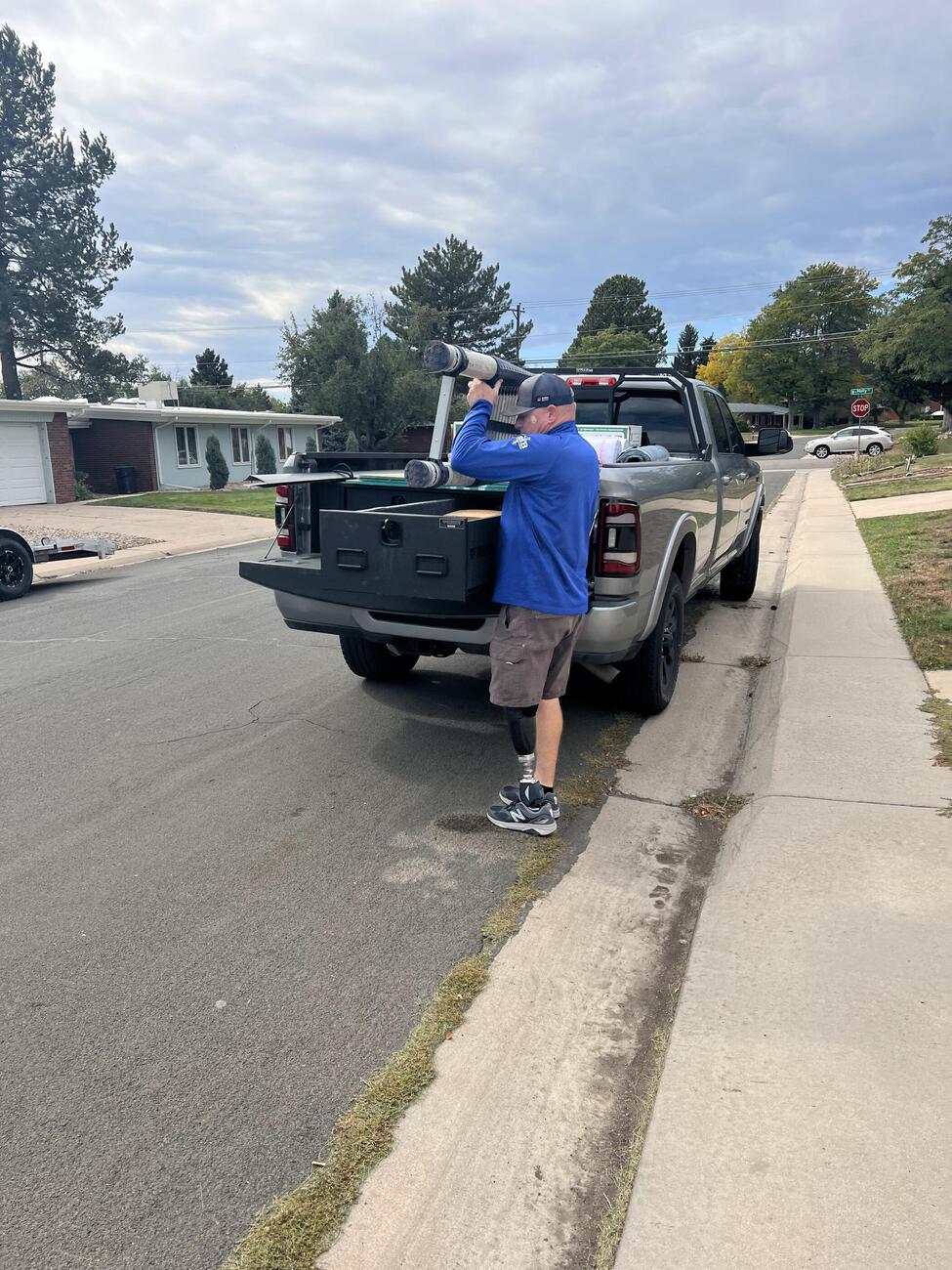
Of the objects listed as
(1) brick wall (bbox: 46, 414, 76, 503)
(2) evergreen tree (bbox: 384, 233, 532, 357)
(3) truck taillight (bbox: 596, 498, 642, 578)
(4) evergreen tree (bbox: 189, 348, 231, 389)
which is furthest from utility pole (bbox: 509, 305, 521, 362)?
(3) truck taillight (bbox: 596, 498, 642, 578)

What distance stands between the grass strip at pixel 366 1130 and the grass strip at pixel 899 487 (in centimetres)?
1903

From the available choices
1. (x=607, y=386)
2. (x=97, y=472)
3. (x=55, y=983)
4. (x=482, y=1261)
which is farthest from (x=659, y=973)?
(x=97, y=472)

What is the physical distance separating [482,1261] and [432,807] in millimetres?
2370

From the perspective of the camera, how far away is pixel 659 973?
295 cm

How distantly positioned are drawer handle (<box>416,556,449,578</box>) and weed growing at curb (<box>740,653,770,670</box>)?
3.65 m

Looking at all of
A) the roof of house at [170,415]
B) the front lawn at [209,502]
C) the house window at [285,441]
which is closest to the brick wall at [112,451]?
the roof of house at [170,415]

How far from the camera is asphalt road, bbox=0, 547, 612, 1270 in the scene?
2172mm

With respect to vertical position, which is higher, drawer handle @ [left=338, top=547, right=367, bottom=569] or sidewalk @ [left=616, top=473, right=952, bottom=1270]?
drawer handle @ [left=338, top=547, right=367, bottom=569]

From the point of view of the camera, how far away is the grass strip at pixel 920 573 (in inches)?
264

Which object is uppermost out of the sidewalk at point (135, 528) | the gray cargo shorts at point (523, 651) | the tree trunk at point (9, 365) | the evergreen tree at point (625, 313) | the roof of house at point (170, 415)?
the evergreen tree at point (625, 313)

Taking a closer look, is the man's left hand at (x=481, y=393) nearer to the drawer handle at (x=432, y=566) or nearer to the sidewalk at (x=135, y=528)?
the drawer handle at (x=432, y=566)

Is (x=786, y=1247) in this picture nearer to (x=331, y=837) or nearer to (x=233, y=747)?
(x=331, y=837)

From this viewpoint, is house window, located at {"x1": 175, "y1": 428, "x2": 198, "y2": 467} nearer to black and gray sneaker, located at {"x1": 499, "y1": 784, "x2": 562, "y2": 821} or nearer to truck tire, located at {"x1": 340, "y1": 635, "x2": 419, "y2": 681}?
truck tire, located at {"x1": 340, "y1": 635, "x2": 419, "y2": 681}

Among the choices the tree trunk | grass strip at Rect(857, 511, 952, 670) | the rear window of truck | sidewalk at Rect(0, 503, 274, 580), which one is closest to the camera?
the rear window of truck
